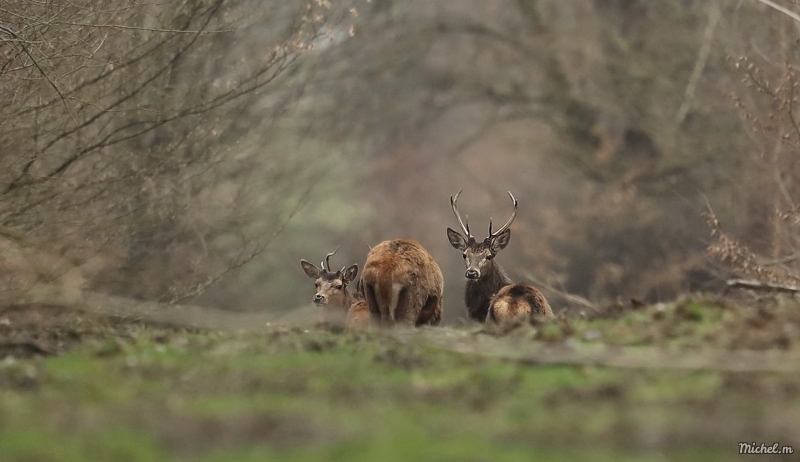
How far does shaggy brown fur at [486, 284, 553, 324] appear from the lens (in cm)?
1354

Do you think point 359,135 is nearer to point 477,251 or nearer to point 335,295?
point 335,295

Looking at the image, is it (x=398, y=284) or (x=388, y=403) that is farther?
(x=398, y=284)

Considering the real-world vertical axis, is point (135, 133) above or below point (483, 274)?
above

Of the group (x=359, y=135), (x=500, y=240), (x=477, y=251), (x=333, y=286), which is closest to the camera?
(x=477, y=251)

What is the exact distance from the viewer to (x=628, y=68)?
30734 mm

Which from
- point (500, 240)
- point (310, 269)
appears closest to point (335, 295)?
point (310, 269)

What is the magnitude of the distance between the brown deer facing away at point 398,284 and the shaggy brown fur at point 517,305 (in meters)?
0.77

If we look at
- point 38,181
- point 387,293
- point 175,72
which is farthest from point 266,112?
point 387,293

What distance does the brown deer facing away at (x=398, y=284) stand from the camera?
13516 millimetres

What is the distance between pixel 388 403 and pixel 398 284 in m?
5.29

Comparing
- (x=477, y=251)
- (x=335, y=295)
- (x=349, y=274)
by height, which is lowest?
(x=335, y=295)

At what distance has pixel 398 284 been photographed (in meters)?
13.5

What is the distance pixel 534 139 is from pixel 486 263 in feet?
63.5

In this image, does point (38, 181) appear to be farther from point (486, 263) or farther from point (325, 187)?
point (325, 187)
